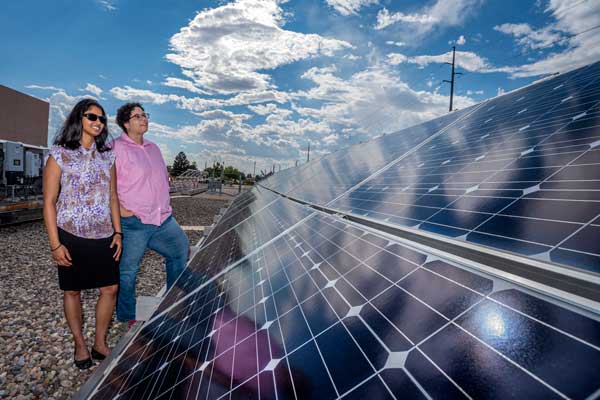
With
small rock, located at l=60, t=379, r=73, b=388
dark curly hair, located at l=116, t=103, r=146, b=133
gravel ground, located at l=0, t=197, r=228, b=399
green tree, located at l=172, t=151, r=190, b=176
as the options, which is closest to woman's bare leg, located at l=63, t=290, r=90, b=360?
small rock, located at l=60, t=379, r=73, b=388

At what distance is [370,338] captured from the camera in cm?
126

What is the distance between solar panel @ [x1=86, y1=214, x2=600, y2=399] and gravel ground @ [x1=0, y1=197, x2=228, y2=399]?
169 centimetres

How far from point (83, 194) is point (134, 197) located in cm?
59

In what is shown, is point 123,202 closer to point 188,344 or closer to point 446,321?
point 188,344

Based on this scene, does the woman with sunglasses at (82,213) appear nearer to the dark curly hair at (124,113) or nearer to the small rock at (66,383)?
the small rock at (66,383)

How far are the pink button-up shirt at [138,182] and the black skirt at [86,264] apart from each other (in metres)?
0.56

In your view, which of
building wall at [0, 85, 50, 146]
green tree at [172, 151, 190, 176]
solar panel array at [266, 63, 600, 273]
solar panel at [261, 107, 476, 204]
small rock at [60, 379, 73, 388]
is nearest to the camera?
solar panel array at [266, 63, 600, 273]

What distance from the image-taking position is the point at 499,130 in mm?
4363

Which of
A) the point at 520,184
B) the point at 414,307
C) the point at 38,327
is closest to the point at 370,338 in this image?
Answer: the point at 414,307

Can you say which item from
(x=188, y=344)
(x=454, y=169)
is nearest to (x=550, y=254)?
(x=188, y=344)

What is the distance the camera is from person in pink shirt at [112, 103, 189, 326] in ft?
12.6

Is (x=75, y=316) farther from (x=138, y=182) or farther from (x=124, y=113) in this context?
(x=124, y=113)

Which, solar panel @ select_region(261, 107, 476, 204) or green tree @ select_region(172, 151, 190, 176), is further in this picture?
green tree @ select_region(172, 151, 190, 176)

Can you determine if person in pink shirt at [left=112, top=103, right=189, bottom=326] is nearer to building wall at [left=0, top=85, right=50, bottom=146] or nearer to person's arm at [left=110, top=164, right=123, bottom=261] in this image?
person's arm at [left=110, top=164, right=123, bottom=261]
